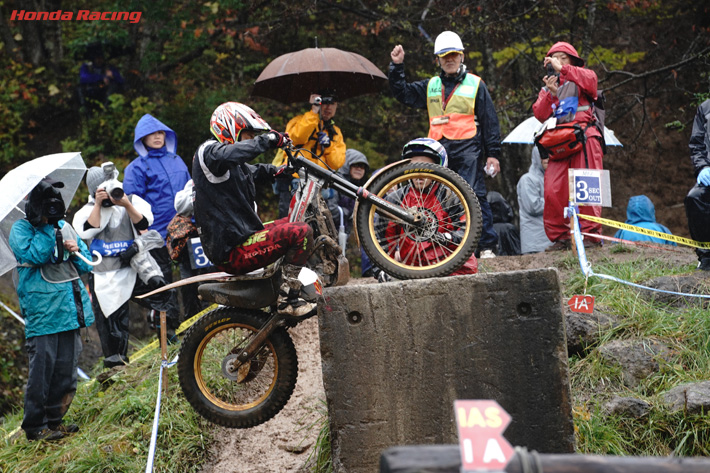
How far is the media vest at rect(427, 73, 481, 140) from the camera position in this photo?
21.1 feet

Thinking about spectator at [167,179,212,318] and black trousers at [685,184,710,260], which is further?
black trousers at [685,184,710,260]

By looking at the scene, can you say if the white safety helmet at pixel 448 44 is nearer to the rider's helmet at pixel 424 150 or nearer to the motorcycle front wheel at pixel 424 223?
the rider's helmet at pixel 424 150

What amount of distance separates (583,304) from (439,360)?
1.56m

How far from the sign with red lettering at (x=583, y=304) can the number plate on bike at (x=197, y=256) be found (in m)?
3.17

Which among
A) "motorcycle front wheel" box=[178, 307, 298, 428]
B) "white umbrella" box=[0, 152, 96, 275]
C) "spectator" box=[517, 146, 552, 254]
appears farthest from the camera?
"spectator" box=[517, 146, 552, 254]

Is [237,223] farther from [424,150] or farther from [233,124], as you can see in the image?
[424,150]

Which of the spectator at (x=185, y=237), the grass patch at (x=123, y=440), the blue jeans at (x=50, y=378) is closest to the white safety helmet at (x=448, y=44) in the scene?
the spectator at (x=185, y=237)

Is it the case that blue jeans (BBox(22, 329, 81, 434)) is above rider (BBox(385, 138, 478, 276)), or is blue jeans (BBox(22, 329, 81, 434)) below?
below

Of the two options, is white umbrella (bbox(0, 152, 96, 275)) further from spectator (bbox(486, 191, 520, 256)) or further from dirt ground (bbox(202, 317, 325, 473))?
spectator (bbox(486, 191, 520, 256))

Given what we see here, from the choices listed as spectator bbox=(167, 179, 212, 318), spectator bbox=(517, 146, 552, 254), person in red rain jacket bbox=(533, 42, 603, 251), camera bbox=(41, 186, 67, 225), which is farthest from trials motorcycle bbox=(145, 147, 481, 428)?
spectator bbox=(517, 146, 552, 254)

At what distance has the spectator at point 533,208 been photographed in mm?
7941

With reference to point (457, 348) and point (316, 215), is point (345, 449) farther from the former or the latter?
point (316, 215)

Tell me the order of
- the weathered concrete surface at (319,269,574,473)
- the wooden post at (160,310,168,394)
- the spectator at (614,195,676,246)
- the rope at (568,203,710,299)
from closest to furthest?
the weathered concrete surface at (319,269,574,473) < the rope at (568,203,710,299) < the wooden post at (160,310,168,394) < the spectator at (614,195,676,246)

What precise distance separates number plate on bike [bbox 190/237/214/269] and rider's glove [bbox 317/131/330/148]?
4.63ft
